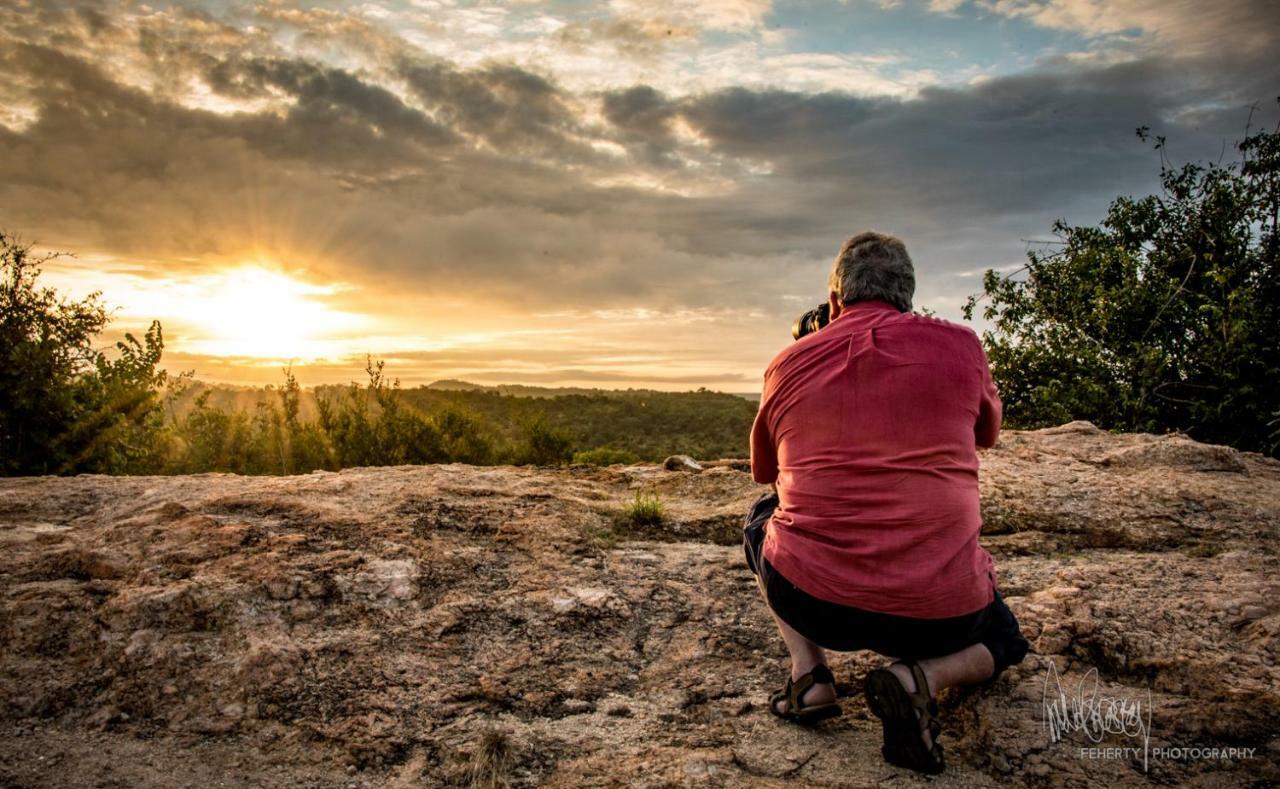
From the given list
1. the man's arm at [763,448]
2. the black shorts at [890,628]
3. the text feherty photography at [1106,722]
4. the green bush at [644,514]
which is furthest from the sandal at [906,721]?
the green bush at [644,514]

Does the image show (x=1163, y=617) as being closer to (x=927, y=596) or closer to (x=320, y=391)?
(x=927, y=596)

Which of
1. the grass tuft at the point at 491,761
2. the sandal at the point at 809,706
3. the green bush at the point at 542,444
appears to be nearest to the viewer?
the grass tuft at the point at 491,761

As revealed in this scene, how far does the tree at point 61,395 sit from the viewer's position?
9242 mm

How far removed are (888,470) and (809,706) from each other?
0.89 m

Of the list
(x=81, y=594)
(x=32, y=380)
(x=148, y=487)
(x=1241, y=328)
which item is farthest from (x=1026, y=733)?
(x=32, y=380)

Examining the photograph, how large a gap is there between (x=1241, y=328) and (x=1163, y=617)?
768 centimetres

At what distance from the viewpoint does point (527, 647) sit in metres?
3.09

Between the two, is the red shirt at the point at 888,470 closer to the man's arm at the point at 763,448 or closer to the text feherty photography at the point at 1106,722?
the man's arm at the point at 763,448

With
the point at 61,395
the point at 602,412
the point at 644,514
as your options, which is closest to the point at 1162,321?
the point at 644,514

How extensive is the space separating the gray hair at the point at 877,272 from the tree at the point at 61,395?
34.3ft

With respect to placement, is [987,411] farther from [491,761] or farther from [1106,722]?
[491,761]

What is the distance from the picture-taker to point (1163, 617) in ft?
10.1

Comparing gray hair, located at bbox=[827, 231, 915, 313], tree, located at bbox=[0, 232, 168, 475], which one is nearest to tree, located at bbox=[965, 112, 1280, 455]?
gray hair, located at bbox=[827, 231, 915, 313]

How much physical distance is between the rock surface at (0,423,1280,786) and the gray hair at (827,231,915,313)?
1.50m
